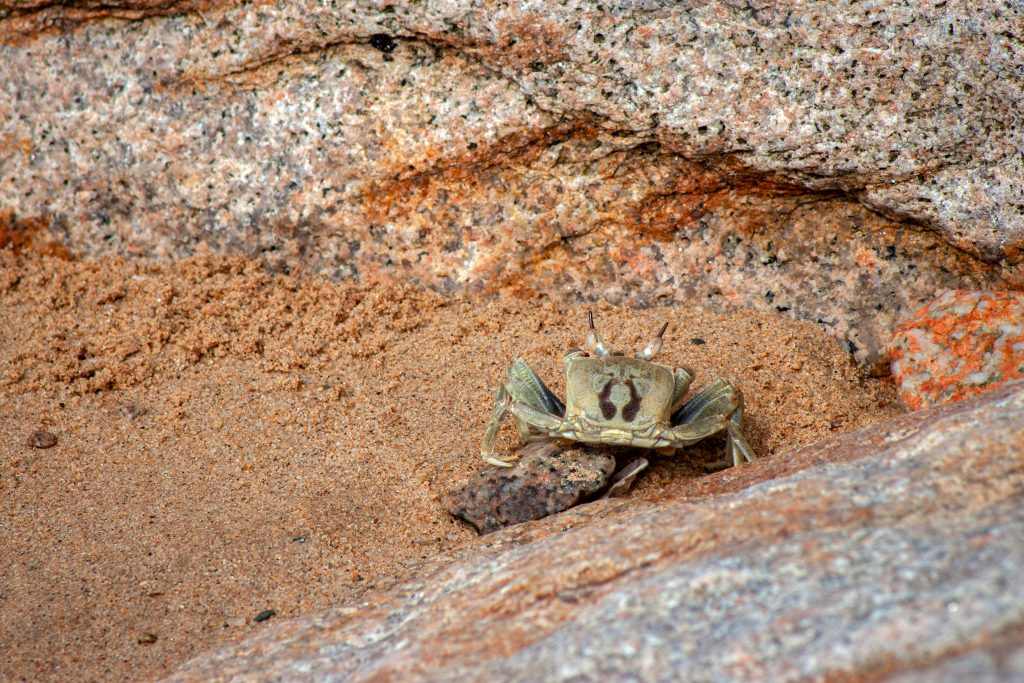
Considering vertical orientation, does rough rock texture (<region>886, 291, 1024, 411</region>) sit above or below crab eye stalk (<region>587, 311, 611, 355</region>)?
below

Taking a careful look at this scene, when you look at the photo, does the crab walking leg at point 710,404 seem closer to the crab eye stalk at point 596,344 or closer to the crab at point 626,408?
the crab at point 626,408

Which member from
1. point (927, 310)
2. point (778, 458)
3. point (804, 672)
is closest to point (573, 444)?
point (778, 458)

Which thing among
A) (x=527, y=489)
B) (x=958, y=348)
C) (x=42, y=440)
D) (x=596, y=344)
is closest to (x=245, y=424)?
(x=42, y=440)

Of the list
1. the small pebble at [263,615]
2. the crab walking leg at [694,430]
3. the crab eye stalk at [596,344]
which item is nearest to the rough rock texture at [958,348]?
the crab walking leg at [694,430]

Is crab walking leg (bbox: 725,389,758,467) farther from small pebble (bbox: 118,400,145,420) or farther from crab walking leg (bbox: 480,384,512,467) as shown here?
small pebble (bbox: 118,400,145,420)

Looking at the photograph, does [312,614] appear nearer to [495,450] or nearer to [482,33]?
[495,450]

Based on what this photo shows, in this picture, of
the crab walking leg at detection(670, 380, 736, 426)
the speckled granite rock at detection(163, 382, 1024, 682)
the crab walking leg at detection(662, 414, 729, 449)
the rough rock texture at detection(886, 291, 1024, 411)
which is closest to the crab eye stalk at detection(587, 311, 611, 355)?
the crab walking leg at detection(670, 380, 736, 426)
